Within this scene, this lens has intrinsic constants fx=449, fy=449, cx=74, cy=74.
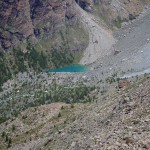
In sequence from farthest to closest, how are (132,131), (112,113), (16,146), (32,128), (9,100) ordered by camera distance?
(9,100)
(32,128)
(16,146)
(112,113)
(132,131)

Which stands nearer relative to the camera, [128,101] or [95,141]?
[95,141]

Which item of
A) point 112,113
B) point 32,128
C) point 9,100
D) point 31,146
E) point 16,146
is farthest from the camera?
point 9,100

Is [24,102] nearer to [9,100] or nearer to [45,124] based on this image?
[9,100]

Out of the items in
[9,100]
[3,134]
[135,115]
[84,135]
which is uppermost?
[135,115]

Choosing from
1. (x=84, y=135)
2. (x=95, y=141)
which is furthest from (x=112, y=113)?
(x=95, y=141)

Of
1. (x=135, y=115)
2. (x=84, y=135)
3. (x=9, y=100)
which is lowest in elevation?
(x=9, y=100)

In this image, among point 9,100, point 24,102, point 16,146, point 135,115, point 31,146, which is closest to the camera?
point 135,115

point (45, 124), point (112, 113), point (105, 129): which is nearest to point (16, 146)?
point (45, 124)

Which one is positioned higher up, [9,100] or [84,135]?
[84,135]

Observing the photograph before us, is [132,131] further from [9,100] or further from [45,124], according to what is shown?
[9,100]
